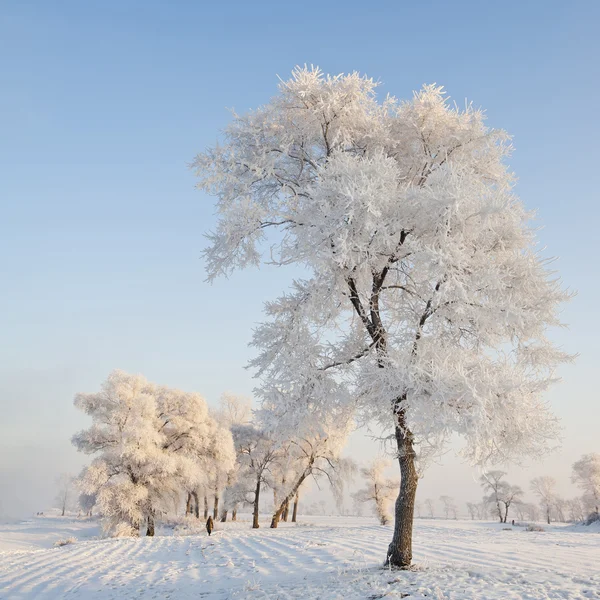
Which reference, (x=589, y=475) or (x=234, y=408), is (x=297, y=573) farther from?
(x=589, y=475)

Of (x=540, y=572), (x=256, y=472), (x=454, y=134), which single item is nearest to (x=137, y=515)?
(x=256, y=472)

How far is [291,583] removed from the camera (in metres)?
9.84

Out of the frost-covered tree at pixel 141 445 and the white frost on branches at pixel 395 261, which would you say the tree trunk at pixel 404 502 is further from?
the frost-covered tree at pixel 141 445

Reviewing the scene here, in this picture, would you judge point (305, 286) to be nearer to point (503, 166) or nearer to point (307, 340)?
point (307, 340)

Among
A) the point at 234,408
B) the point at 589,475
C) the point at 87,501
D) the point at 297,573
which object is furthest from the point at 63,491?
the point at 297,573

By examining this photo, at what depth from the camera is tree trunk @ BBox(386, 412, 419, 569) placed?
10.3 m

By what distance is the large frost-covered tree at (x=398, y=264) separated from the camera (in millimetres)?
9312

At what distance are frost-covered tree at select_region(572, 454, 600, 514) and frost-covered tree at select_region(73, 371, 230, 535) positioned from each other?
54.3 m

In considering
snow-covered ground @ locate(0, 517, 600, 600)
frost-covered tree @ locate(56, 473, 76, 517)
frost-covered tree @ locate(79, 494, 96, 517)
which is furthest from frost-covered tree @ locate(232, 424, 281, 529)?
frost-covered tree @ locate(56, 473, 76, 517)

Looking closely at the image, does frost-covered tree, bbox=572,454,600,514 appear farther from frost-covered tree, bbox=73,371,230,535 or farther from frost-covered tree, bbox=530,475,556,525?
frost-covered tree, bbox=73,371,230,535

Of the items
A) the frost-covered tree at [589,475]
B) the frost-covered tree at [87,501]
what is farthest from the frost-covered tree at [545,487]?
the frost-covered tree at [87,501]

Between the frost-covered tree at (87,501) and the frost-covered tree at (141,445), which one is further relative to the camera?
the frost-covered tree at (87,501)

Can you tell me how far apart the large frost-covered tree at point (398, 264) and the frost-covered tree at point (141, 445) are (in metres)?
21.4

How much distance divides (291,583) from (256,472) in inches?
1186
